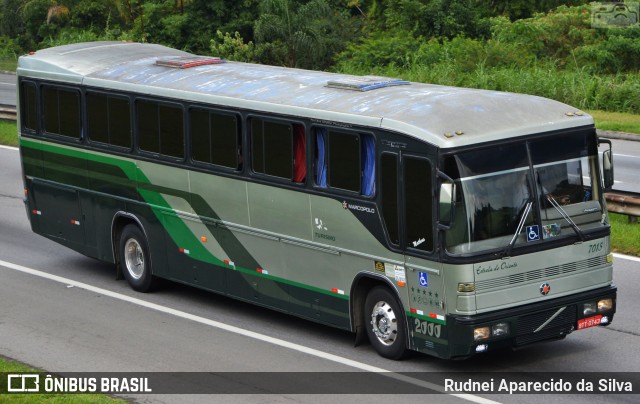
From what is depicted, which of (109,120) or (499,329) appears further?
(109,120)

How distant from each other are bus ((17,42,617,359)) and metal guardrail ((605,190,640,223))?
575cm

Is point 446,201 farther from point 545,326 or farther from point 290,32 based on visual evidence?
point 290,32

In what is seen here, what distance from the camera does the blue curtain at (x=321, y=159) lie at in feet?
47.6

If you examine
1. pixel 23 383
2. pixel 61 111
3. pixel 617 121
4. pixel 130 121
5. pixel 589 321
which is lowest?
pixel 617 121

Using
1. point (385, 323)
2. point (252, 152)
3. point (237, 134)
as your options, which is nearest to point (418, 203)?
point (385, 323)

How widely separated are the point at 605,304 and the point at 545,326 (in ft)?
2.84

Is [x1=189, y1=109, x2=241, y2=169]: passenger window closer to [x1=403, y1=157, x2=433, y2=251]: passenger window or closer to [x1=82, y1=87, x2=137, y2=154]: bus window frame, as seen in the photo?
[x1=82, y1=87, x2=137, y2=154]: bus window frame

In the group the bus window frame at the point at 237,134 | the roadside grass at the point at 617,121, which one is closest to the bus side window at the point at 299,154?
the bus window frame at the point at 237,134

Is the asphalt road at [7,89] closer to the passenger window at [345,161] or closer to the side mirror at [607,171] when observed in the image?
the passenger window at [345,161]

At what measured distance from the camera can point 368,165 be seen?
13891mm

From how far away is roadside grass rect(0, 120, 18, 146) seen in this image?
3108 centimetres

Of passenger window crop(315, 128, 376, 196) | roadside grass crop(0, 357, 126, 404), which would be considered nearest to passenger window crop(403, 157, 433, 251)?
Answer: passenger window crop(315, 128, 376, 196)

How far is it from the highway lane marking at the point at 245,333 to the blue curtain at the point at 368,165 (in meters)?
1.91

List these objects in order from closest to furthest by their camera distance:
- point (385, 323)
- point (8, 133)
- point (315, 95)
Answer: point (385, 323) → point (315, 95) → point (8, 133)
